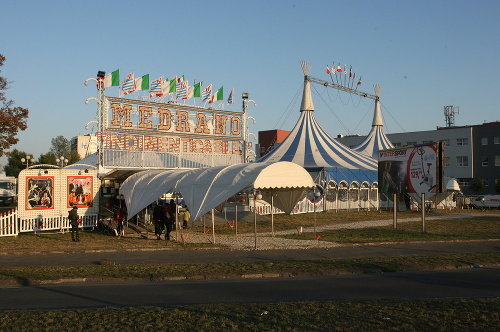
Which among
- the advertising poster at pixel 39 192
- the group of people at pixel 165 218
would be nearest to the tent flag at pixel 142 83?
the advertising poster at pixel 39 192

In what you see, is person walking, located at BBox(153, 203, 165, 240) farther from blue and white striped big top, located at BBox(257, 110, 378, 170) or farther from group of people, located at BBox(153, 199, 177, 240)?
blue and white striped big top, located at BBox(257, 110, 378, 170)

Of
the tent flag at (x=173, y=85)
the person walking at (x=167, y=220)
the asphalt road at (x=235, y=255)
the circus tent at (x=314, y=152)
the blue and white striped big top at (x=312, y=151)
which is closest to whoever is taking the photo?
the asphalt road at (x=235, y=255)

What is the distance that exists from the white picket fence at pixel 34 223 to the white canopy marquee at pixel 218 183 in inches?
152

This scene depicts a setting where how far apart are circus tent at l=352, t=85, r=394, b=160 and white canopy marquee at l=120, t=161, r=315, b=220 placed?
103 feet

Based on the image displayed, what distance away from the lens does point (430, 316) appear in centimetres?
723

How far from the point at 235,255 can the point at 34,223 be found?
11.8 m

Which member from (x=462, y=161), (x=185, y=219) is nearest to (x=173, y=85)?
(x=185, y=219)

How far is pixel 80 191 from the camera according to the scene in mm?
24609

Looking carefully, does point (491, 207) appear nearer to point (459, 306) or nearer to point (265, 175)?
point (265, 175)

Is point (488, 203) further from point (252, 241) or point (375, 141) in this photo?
point (252, 241)

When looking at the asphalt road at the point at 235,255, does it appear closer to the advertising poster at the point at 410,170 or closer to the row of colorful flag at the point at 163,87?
the advertising poster at the point at 410,170

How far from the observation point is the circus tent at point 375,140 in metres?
50.2

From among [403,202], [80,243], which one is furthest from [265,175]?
[403,202]

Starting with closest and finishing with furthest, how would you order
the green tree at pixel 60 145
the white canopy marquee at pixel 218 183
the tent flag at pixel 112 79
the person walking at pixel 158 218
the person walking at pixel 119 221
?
1. the white canopy marquee at pixel 218 183
2. the person walking at pixel 158 218
3. the person walking at pixel 119 221
4. the tent flag at pixel 112 79
5. the green tree at pixel 60 145
